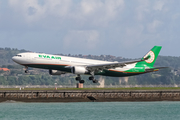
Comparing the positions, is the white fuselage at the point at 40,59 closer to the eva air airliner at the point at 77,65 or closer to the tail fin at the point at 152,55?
the eva air airliner at the point at 77,65

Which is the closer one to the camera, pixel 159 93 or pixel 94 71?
pixel 159 93

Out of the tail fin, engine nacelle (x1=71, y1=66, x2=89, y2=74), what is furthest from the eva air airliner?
the tail fin

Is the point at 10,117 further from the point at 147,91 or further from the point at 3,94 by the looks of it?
the point at 147,91

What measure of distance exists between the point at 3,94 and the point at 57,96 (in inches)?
442

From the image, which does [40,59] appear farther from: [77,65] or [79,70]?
[79,70]

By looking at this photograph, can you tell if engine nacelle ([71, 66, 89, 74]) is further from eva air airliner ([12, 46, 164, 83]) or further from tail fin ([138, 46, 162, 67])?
tail fin ([138, 46, 162, 67])

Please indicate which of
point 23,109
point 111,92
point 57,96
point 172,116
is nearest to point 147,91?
point 111,92

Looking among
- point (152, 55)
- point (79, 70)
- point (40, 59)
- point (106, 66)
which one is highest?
point (152, 55)

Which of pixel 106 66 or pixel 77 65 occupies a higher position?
pixel 77 65

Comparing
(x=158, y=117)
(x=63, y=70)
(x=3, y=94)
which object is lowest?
(x=158, y=117)

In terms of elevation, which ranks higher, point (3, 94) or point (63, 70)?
point (63, 70)

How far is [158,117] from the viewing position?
6794 centimetres

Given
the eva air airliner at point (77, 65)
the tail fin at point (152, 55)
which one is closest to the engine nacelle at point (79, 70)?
the eva air airliner at point (77, 65)

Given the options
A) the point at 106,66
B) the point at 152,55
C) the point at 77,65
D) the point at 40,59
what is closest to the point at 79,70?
the point at 77,65
